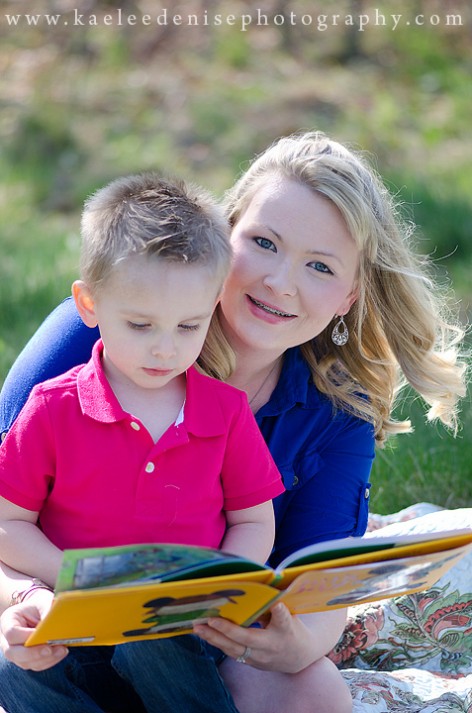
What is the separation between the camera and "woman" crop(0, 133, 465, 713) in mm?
2645

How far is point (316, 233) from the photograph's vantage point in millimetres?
2768

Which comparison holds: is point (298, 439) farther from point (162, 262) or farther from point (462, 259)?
point (462, 259)

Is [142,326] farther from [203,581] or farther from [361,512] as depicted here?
[361,512]

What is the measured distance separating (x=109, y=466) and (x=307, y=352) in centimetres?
91

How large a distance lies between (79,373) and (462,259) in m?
4.56

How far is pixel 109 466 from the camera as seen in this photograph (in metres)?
2.37

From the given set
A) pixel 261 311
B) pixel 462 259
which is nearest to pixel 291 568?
pixel 261 311

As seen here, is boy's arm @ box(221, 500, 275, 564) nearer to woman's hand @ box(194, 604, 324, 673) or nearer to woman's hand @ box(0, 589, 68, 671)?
woman's hand @ box(194, 604, 324, 673)

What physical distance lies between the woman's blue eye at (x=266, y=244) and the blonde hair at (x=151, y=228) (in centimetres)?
30

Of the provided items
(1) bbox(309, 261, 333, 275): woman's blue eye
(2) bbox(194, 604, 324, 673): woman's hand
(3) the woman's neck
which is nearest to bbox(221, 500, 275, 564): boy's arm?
(2) bbox(194, 604, 324, 673): woman's hand

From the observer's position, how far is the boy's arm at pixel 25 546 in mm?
2336

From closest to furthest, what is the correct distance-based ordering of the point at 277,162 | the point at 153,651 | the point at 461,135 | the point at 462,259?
the point at 153,651 < the point at 277,162 < the point at 462,259 < the point at 461,135

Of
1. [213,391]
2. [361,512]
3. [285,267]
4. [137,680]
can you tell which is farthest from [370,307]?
[137,680]

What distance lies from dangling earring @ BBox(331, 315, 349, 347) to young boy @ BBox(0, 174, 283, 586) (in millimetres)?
675
